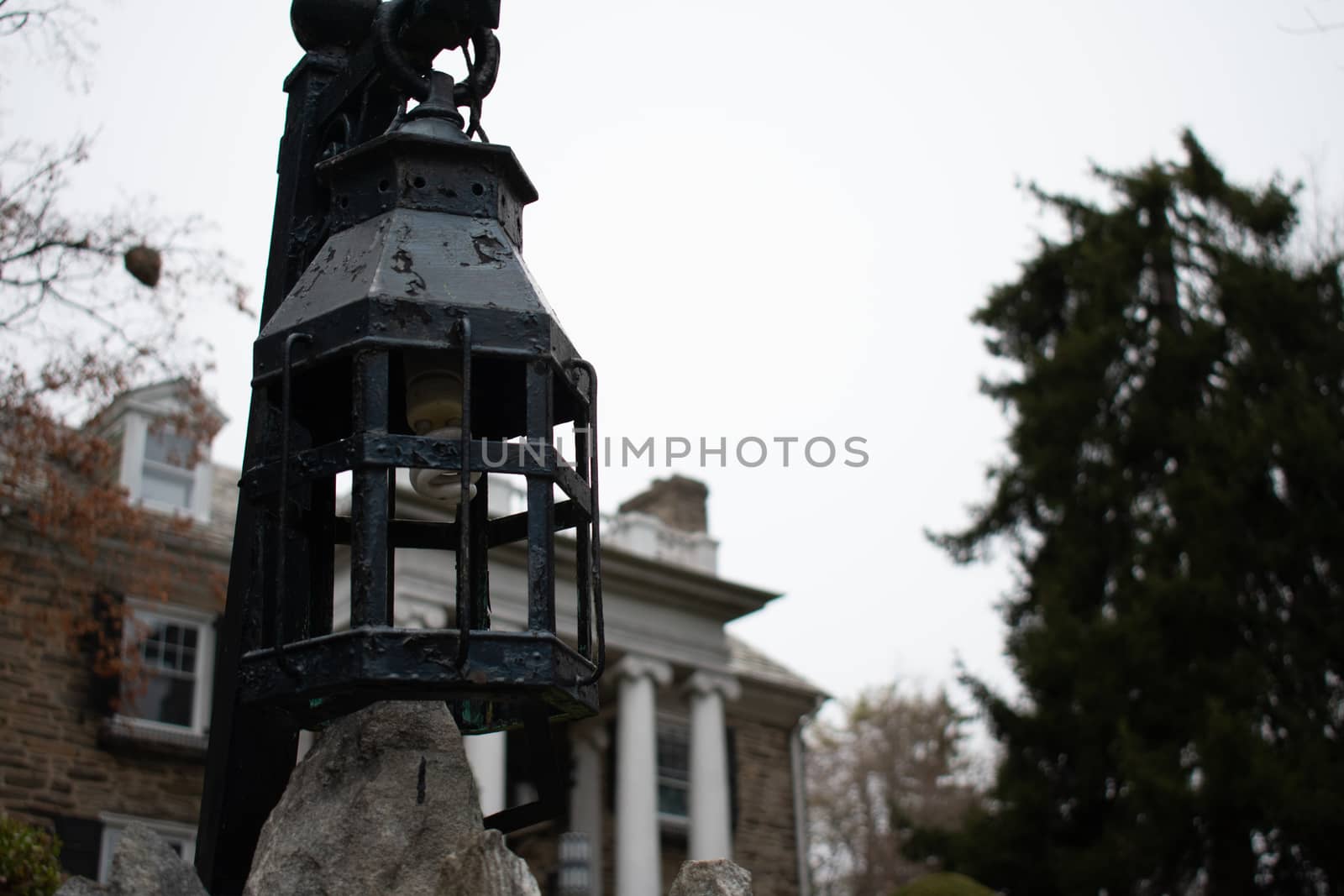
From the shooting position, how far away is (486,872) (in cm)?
216

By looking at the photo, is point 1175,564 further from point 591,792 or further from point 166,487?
point 166,487

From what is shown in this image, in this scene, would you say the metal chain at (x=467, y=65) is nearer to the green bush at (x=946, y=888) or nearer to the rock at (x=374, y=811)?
the rock at (x=374, y=811)

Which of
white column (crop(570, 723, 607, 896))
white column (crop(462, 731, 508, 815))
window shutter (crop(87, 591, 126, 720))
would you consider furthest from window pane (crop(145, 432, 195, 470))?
white column (crop(570, 723, 607, 896))

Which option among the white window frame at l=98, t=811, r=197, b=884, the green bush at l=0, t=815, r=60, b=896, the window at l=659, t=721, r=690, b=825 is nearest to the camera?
the green bush at l=0, t=815, r=60, b=896

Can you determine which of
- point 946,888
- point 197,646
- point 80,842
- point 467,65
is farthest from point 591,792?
point 467,65

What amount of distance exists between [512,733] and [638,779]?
147 inches

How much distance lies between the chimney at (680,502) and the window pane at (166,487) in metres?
6.76

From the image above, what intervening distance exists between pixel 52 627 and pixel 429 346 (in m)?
13.4

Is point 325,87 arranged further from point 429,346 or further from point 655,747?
point 655,747

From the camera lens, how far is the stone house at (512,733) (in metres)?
16.8

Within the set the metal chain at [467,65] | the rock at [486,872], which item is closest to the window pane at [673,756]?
the metal chain at [467,65]

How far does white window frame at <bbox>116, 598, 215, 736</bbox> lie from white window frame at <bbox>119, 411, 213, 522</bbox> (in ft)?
3.88

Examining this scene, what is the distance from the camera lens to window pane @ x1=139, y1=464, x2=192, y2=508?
18.9m

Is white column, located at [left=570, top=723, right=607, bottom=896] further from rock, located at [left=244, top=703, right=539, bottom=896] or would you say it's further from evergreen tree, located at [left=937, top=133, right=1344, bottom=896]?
rock, located at [left=244, top=703, right=539, bottom=896]
